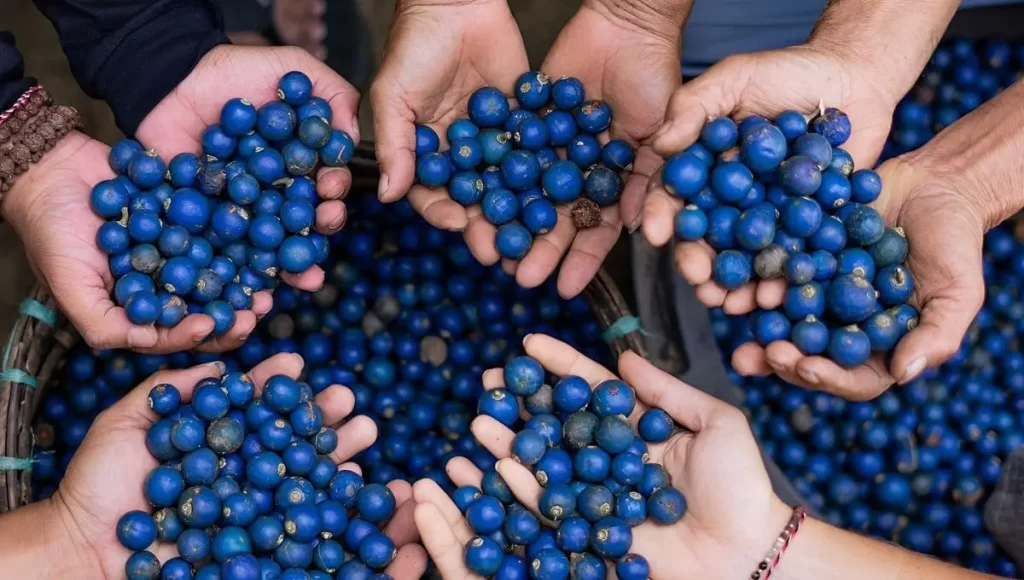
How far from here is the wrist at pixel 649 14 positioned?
3.01 metres

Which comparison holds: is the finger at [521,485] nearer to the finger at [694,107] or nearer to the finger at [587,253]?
the finger at [587,253]

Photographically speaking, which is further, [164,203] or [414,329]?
[414,329]

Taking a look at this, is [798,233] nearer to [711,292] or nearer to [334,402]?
[711,292]

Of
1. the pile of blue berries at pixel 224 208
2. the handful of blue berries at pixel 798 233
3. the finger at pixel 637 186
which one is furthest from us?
the finger at pixel 637 186

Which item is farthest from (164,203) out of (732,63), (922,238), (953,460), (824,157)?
(953,460)

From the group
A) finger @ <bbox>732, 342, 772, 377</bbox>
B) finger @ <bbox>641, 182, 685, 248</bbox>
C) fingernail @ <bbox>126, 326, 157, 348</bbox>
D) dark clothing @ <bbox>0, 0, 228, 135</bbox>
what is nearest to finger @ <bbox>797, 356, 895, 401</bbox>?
finger @ <bbox>732, 342, 772, 377</bbox>

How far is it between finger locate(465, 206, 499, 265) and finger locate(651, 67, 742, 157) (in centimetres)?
68

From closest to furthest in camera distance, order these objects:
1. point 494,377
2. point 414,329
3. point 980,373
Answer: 1. point 494,377
2. point 414,329
3. point 980,373

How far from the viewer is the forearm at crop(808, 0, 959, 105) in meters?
2.79

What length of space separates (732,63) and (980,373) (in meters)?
2.20

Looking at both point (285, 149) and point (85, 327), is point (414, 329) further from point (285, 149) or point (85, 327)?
point (85, 327)

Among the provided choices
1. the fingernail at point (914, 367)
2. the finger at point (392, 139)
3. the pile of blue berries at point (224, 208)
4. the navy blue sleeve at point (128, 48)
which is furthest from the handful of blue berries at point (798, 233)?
the navy blue sleeve at point (128, 48)

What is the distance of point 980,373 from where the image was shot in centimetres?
388

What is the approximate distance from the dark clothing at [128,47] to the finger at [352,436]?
1.24m
